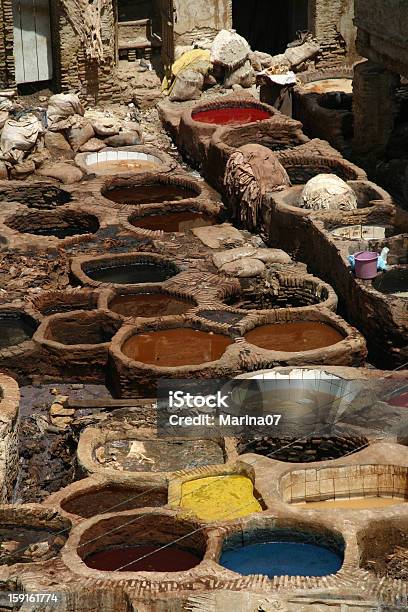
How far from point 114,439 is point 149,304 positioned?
13.1ft

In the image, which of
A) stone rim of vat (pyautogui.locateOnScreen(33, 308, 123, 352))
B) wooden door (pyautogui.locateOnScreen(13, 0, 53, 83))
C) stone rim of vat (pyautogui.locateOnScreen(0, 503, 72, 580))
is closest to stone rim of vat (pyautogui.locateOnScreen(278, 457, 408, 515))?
stone rim of vat (pyautogui.locateOnScreen(0, 503, 72, 580))

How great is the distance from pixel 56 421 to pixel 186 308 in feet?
10.5

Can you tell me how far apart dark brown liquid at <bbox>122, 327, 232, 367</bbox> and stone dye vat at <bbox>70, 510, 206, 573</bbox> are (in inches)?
161

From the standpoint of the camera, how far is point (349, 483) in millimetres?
16641

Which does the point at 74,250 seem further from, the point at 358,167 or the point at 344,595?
the point at 344,595

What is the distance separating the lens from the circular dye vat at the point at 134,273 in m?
22.8

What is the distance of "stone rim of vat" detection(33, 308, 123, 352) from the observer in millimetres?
20109

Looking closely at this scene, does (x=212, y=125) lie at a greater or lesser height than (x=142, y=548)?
greater

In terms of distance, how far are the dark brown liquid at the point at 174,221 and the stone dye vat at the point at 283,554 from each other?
9.76 meters

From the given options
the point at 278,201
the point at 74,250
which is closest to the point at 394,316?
the point at 278,201

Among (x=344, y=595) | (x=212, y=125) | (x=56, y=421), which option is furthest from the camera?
(x=212, y=125)

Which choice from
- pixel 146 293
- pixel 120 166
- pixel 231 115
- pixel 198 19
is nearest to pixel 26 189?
pixel 120 166

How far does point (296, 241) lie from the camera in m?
23.2

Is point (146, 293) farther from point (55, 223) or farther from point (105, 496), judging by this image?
point (105, 496)
